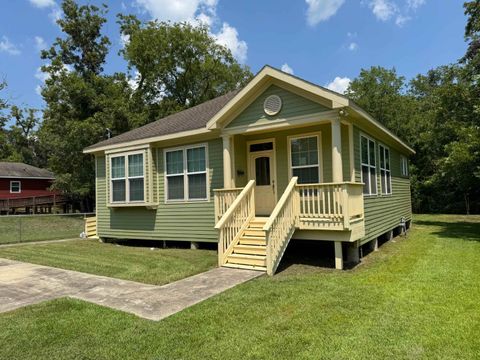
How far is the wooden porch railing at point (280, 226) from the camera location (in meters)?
6.57

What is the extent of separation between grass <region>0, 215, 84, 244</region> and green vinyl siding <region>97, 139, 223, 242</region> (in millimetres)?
3143

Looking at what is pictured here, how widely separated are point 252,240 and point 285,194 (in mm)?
1361

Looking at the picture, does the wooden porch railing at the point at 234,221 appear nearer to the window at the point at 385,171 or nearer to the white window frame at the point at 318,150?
the white window frame at the point at 318,150

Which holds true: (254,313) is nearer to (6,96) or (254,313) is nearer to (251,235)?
(251,235)

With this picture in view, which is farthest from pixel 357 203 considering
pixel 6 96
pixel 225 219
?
pixel 6 96

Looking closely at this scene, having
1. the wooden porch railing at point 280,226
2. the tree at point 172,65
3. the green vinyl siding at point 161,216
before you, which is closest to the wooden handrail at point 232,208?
Result: the wooden porch railing at point 280,226

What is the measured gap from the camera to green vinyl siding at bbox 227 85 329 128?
7.73 meters

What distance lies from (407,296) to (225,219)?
383 centimetres

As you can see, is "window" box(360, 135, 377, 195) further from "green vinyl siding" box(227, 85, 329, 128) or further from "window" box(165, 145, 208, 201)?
"window" box(165, 145, 208, 201)

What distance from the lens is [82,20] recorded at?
28109 millimetres

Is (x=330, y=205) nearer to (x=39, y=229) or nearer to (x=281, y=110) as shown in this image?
(x=281, y=110)

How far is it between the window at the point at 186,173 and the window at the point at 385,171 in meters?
5.58

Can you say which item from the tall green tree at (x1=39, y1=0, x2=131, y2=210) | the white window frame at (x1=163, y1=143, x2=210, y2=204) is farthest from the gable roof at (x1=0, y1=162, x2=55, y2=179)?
the white window frame at (x1=163, y1=143, x2=210, y2=204)

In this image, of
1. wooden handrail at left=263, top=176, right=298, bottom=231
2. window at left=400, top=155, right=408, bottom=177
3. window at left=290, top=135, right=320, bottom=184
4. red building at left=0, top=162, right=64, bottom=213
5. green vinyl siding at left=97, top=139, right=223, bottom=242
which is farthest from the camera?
red building at left=0, top=162, right=64, bottom=213
